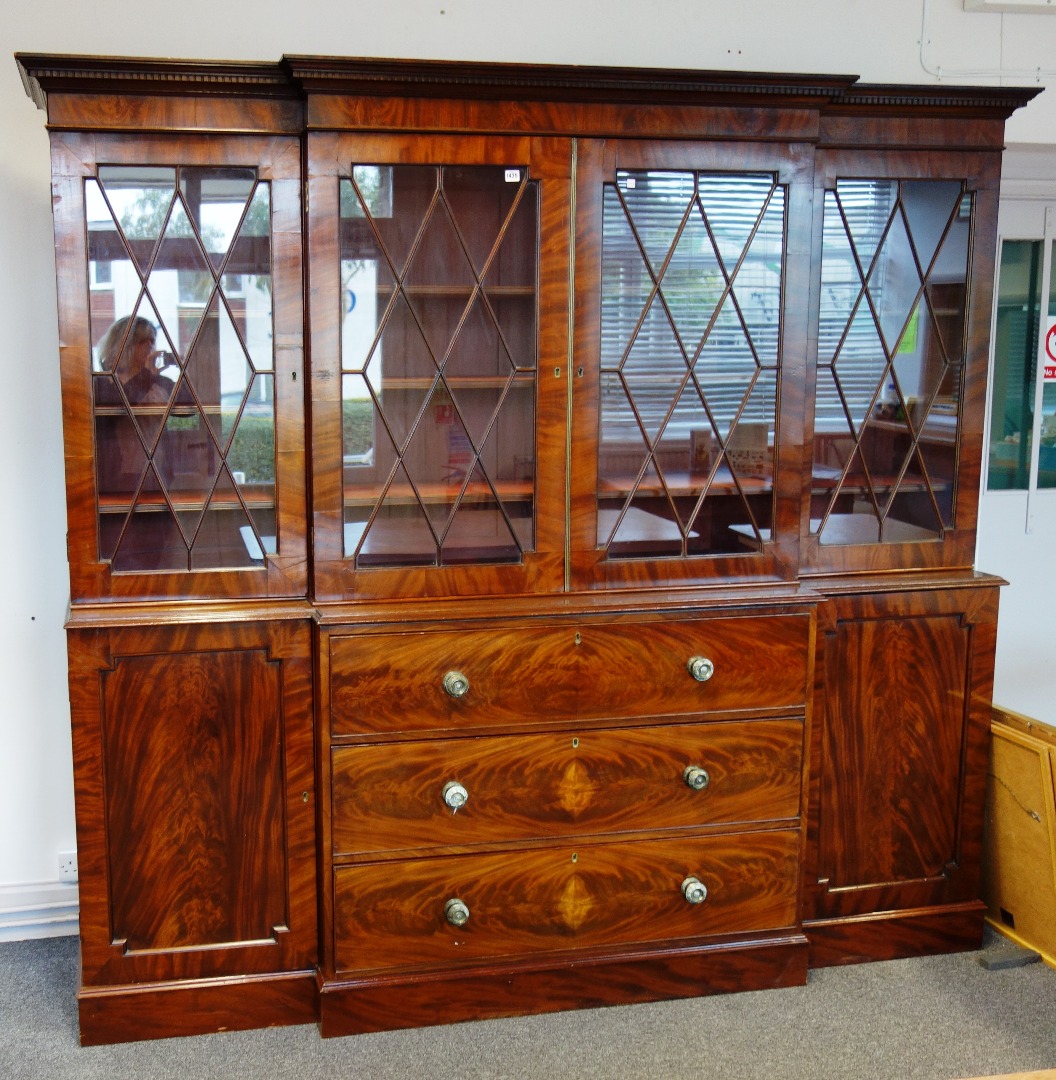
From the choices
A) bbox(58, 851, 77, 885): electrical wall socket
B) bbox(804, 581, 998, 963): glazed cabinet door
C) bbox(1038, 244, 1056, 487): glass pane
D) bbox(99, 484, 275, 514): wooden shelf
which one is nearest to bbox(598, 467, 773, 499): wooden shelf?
bbox(804, 581, 998, 963): glazed cabinet door

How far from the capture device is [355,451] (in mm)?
2557

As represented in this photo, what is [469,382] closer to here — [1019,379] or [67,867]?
[67,867]

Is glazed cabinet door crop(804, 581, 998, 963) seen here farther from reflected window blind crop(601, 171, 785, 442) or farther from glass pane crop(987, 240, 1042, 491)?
glass pane crop(987, 240, 1042, 491)

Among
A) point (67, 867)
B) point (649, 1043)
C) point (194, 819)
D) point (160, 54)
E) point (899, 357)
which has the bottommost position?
point (649, 1043)

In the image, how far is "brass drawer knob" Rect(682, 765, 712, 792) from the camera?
2734 mm

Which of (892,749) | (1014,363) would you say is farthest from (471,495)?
(1014,363)

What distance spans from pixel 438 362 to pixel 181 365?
54 centimetres

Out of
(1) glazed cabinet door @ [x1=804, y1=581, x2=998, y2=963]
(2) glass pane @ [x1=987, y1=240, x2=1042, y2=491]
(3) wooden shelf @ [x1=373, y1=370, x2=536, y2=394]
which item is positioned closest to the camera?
(3) wooden shelf @ [x1=373, y1=370, x2=536, y2=394]

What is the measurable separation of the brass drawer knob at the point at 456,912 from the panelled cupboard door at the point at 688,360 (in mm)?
755

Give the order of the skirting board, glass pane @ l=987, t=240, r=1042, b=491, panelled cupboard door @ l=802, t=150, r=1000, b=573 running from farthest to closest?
1. glass pane @ l=987, t=240, r=1042, b=491
2. the skirting board
3. panelled cupboard door @ l=802, t=150, r=1000, b=573

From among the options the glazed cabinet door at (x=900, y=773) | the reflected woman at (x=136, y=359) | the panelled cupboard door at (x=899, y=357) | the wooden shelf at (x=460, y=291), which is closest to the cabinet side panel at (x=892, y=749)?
the glazed cabinet door at (x=900, y=773)

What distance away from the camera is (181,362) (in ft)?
8.24

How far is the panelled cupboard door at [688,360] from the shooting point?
2.60 m

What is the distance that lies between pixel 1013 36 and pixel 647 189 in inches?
53.6
